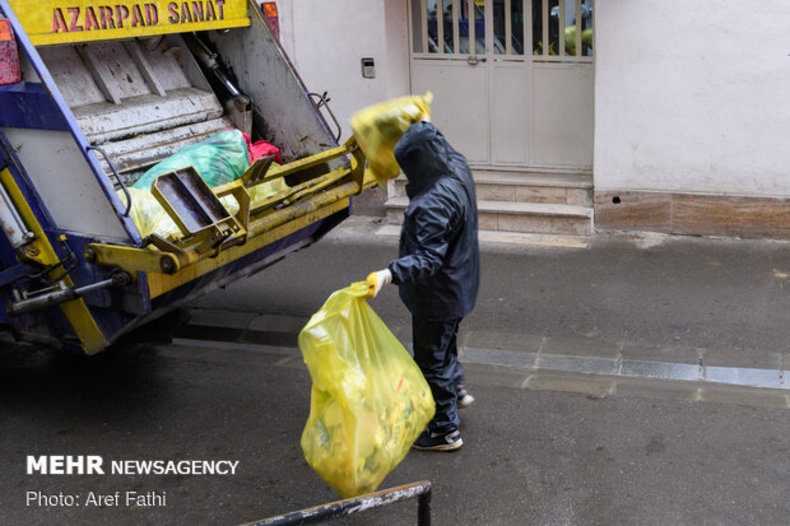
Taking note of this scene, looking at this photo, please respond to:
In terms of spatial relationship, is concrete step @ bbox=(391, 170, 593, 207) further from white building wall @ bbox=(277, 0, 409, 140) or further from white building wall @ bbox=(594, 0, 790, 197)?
white building wall @ bbox=(277, 0, 409, 140)

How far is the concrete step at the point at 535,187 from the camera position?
7.10 metres

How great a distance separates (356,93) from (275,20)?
1.72 m

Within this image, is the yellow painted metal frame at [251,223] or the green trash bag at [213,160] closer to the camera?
the yellow painted metal frame at [251,223]

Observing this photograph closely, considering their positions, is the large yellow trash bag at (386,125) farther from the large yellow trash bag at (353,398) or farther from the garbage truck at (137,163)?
the large yellow trash bag at (353,398)

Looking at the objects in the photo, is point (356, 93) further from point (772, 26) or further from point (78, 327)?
point (78, 327)

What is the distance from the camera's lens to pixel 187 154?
16.7 feet

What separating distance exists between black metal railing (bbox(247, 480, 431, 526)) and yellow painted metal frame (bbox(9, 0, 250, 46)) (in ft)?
9.36

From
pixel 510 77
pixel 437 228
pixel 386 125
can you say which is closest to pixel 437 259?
pixel 437 228

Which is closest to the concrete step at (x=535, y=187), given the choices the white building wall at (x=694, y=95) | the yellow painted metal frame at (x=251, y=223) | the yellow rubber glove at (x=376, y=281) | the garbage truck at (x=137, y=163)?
the white building wall at (x=694, y=95)

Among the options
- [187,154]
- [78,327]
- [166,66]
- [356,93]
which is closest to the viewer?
[78,327]

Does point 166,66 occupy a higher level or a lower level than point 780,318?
higher

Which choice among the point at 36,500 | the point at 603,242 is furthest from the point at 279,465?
the point at 603,242

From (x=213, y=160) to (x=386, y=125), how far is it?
147cm

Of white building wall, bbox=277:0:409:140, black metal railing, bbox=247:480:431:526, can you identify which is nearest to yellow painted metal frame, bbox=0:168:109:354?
black metal railing, bbox=247:480:431:526
